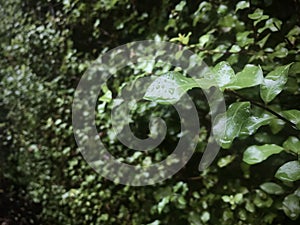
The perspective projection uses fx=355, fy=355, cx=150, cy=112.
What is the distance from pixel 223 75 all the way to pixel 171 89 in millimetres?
71

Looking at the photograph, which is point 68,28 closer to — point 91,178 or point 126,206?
point 91,178

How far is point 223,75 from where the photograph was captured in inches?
17.8

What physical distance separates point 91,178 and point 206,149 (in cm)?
47

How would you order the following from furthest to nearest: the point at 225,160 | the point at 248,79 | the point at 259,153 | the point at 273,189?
the point at 225,160 < the point at 273,189 < the point at 259,153 < the point at 248,79

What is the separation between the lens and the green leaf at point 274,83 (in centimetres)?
46

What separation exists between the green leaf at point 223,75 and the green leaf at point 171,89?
34 mm

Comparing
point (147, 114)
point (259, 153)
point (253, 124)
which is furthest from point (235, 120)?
point (147, 114)

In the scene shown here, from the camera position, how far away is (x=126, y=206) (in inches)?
47.4

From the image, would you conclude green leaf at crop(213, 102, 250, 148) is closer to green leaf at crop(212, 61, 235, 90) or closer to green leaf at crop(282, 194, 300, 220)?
green leaf at crop(212, 61, 235, 90)

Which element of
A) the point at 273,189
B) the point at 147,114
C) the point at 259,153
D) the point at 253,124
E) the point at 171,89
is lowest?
the point at 273,189

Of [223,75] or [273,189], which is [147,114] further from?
[223,75]

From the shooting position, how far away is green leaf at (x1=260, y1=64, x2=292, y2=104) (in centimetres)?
46

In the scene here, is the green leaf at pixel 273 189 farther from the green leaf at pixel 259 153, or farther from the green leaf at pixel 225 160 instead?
the green leaf at pixel 259 153

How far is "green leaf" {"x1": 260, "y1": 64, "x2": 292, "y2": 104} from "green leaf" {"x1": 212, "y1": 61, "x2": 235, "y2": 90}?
0.18 ft
